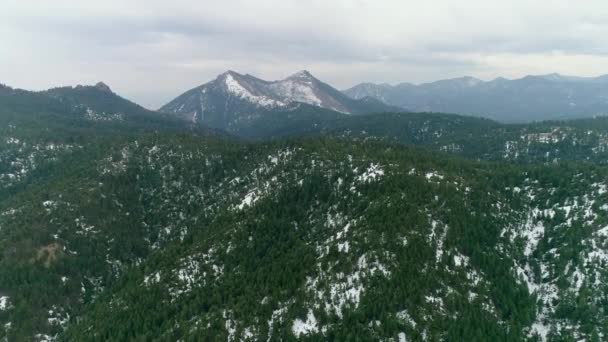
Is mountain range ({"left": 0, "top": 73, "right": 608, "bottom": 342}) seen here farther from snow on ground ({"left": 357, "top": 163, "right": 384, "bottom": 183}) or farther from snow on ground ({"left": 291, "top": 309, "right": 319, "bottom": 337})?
snow on ground ({"left": 357, "top": 163, "right": 384, "bottom": 183})

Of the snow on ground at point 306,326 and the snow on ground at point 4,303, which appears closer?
the snow on ground at point 306,326

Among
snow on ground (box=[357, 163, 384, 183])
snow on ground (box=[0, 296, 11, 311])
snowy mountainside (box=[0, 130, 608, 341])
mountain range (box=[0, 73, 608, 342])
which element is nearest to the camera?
mountain range (box=[0, 73, 608, 342])

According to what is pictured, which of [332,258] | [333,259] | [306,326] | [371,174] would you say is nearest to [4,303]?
[306,326]

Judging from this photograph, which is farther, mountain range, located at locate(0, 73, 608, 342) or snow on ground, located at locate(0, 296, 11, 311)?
snow on ground, located at locate(0, 296, 11, 311)

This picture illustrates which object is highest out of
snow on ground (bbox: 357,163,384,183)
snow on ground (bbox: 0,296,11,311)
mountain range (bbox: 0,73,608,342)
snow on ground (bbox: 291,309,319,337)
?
snow on ground (bbox: 357,163,384,183)

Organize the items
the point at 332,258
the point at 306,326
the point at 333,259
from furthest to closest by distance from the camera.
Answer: the point at 332,258, the point at 333,259, the point at 306,326

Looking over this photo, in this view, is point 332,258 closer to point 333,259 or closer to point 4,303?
point 333,259

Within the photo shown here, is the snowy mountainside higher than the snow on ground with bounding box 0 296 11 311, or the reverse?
the snowy mountainside

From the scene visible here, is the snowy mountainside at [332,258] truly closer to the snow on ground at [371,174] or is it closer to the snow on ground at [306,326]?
the snow on ground at [306,326]

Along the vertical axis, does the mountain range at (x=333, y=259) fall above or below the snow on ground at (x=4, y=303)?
above

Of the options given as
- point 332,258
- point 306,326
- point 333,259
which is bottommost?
point 306,326

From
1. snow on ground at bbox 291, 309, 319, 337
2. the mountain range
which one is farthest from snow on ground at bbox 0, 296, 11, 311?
snow on ground at bbox 291, 309, 319, 337

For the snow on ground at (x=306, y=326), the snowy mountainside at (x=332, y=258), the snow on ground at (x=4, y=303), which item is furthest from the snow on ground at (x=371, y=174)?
the snow on ground at (x=4, y=303)
